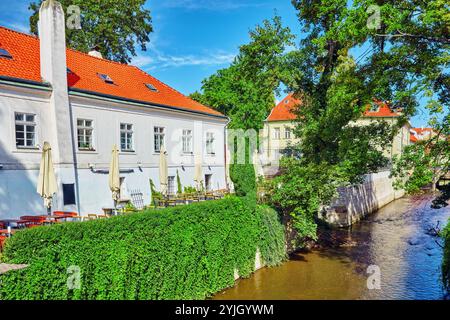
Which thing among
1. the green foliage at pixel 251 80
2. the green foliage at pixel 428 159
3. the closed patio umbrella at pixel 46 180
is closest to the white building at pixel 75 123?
the closed patio umbrella at pixel 46 180

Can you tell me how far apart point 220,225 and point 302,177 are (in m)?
5.34

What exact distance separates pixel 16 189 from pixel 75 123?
12.9 ft

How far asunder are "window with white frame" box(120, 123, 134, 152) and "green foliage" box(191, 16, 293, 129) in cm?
903

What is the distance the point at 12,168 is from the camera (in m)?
13.8

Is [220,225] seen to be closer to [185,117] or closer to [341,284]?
[341,284]

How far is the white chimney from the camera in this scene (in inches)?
594

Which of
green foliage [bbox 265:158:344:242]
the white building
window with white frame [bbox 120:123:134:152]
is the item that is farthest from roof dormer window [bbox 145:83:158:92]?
green foliage [bbox 265:158:344:242]

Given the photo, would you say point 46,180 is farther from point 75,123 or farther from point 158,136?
point 158,136

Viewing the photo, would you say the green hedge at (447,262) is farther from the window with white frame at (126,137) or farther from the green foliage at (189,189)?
the window with white frame at (126,137)

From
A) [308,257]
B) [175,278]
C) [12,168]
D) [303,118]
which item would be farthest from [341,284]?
[12,168]

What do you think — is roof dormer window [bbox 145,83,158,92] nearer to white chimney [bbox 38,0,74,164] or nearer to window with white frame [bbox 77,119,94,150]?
window with white frame [bbox 77,119,94,150]

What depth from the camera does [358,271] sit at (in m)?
15.1

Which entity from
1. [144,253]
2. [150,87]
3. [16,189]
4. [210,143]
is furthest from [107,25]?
[144,253]

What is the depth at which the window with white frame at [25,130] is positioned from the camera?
46.4 ft
